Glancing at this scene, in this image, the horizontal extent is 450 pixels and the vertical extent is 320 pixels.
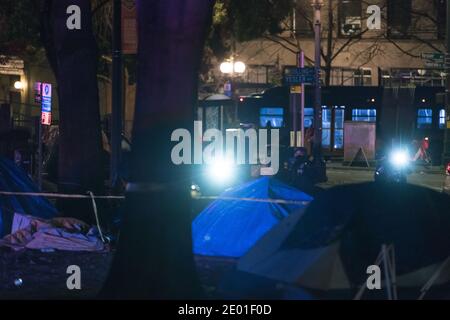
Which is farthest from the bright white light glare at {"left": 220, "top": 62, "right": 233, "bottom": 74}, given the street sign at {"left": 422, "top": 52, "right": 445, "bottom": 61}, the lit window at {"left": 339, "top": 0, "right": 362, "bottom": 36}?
the street sign at {"left": 422, "top": 52, "right": 445, "bottom": 61}

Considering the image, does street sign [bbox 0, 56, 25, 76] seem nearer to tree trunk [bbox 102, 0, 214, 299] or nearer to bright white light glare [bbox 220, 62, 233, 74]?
bright white light glare [bbox 220, 62, 233, 74]

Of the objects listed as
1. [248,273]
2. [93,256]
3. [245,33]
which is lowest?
[93,256]

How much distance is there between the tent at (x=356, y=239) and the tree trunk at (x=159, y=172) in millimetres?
1051

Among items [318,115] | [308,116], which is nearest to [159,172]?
[318,115]

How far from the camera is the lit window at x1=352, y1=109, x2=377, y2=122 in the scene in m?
36.1

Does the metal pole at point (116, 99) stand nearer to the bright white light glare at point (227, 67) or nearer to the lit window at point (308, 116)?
the bright white light glare at point (227, 67)

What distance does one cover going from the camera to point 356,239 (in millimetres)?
6605

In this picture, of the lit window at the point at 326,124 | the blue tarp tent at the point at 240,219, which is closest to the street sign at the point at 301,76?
→ the lit window at the point at 326,124

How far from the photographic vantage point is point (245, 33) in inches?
1425

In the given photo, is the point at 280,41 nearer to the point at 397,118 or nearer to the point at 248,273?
the point at 397,118

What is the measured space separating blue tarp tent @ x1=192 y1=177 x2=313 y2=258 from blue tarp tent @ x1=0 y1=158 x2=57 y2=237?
305 cm

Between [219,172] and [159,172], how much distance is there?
1211 cm
